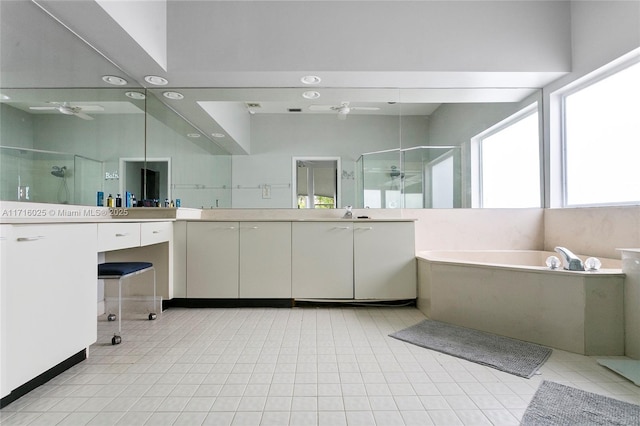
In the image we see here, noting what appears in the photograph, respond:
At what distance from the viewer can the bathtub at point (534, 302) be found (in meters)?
1.75

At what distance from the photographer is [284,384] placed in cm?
143

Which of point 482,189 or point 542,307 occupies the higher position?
Answer: point 482,189

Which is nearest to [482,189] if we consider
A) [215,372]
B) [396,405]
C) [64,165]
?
[396,405]

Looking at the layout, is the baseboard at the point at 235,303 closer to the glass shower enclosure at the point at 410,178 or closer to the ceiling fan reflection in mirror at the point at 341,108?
the glass shower enclosure at the point at 410,178

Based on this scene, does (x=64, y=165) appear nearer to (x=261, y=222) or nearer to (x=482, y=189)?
(x=261, y=222)

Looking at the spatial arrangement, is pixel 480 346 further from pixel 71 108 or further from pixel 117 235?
pixel 71 108

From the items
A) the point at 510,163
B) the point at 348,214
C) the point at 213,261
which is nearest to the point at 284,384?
the point at 213,261

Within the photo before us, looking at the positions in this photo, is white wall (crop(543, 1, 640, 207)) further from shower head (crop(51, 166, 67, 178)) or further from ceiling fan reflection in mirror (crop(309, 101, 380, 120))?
shower head (crop(51, 166, 67, 178))

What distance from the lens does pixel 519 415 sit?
47.3 inches

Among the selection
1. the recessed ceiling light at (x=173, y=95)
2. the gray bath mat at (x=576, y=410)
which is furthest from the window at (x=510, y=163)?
the recessed ceiling light at (x=173, y=95)

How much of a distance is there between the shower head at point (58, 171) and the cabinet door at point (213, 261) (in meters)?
1.00

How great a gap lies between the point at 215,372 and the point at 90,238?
3.37 feet

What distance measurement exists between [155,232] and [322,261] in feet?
4.70

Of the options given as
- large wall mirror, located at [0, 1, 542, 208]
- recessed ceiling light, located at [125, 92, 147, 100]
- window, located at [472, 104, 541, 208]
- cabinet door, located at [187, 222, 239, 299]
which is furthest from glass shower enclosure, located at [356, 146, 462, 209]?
recessed ceiling light, located at [125, 92, 147, 100]
